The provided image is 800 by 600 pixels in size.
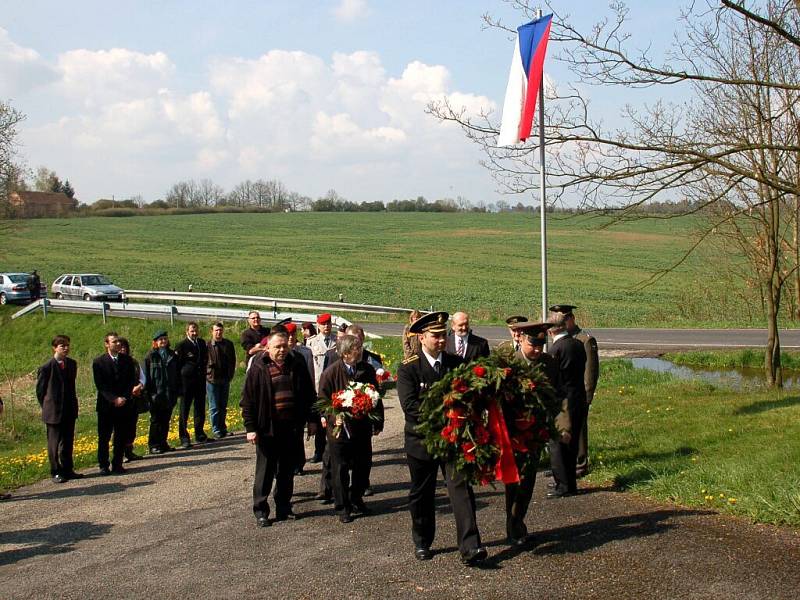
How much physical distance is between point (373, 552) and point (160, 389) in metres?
6.66

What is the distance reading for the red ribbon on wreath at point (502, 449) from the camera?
6.75m

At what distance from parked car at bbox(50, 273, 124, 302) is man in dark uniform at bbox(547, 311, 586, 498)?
32376mm

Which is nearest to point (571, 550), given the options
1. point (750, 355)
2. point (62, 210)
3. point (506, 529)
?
point (506, 529)

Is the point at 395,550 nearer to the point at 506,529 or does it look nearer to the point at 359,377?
the point at 506,529

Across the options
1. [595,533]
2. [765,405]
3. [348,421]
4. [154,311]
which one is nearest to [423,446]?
[348,421]

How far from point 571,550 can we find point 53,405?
23.5 feet

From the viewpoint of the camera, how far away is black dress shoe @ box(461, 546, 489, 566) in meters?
6.73

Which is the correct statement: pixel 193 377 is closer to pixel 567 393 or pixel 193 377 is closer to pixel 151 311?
pixel 567 393

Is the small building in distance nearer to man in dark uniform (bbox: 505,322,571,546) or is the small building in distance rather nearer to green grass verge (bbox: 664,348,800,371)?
green grass verge (bbox: 664,348,800,371)

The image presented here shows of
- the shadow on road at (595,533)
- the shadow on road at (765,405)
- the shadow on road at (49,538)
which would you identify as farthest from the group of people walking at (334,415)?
the shadow on road at (765,405)

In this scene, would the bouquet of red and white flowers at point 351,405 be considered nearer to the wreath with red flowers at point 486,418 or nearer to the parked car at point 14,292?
the wreath with red flowers at point 486,418

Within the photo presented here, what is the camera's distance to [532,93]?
452 inches

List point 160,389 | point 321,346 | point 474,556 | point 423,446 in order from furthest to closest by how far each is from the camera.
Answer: point 160,389
point 321,346
point 423,446
point 474,556

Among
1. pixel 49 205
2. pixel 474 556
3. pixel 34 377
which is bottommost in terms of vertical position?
pixel 34 377
